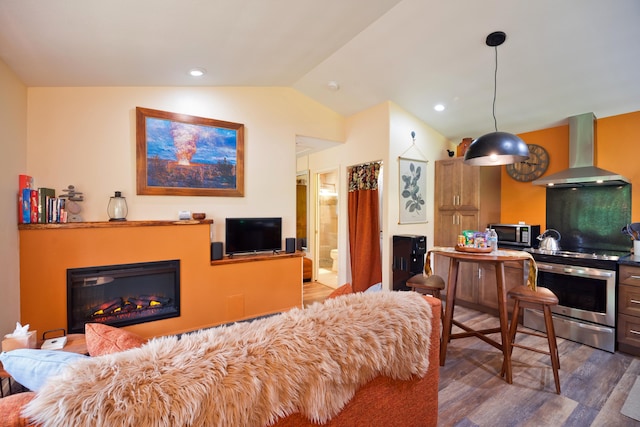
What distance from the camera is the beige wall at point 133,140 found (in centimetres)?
280

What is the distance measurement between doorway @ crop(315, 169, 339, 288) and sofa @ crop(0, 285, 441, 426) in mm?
3955

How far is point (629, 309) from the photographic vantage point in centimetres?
259

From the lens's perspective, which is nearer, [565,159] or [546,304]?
[546,304]

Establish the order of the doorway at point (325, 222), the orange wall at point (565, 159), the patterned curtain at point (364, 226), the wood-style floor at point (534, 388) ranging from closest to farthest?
the wood-style floor at point (534, 388), the orange wall at point (565, 159), the patterned curtain at point (364, 226), the doorway at point (325, 222)

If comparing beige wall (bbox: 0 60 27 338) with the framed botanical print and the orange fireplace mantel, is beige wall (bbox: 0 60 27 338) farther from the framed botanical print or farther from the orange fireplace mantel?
the framed botanical print

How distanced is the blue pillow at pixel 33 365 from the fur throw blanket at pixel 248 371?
0.76 feet

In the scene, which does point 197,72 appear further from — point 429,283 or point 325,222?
point 325,222

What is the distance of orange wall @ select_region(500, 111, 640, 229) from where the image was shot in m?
3.09

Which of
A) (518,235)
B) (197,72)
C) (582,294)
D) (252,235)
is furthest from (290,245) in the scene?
(582,294)

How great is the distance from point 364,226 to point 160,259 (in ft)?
8.75

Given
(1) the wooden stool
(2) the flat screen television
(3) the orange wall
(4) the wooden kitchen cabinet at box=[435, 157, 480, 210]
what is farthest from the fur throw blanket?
(3) the orange wall

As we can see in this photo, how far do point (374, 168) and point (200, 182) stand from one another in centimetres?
231

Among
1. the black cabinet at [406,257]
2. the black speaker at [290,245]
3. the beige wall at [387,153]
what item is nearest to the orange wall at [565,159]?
the beige wall at [387,153]

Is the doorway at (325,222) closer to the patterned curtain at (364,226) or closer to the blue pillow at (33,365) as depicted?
the patterned curtain at (364,226)
